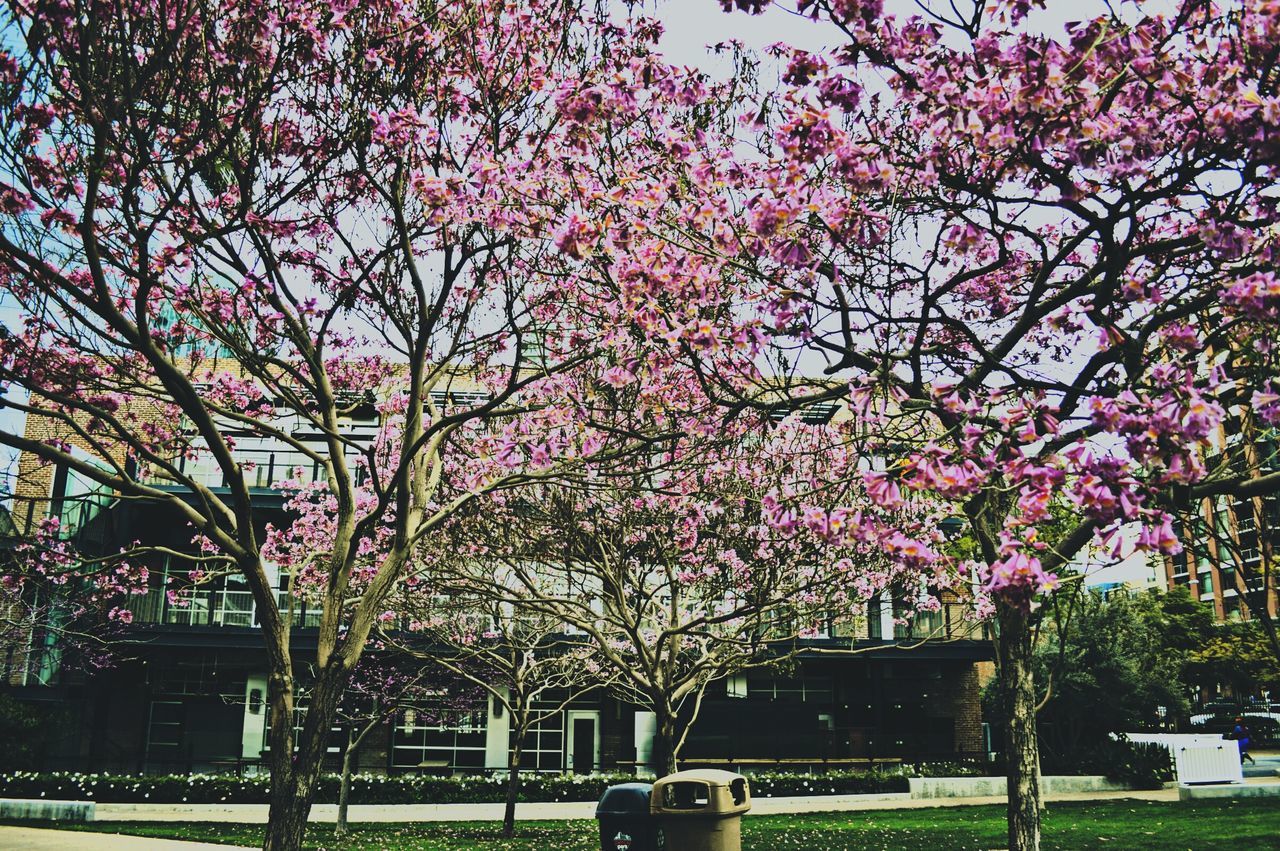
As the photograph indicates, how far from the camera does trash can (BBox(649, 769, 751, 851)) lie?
29.3ft

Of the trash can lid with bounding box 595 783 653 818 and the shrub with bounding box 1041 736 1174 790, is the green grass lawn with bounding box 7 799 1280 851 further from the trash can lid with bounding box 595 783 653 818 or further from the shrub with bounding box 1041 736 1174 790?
the shrub with bounding box 1041 736 1174 790

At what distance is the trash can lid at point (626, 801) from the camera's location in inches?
413

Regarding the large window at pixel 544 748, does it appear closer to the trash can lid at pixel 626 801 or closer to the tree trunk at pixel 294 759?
the trash can lid at pixel 626 801

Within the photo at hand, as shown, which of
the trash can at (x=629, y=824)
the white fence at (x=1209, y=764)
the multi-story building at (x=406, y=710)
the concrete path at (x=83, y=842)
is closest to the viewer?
the trash can at (x=629, y=824)

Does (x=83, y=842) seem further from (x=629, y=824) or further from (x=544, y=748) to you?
(x=544, y=748)

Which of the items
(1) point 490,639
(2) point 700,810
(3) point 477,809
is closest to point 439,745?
(3) point 477,809

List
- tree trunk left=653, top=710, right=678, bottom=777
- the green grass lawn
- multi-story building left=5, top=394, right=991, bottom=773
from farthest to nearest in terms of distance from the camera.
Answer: multi-story building left=5, top=394, right=991, bottom=773 < the green grass lawn < tree trunk left=653, top=710, right=678, bottom=777

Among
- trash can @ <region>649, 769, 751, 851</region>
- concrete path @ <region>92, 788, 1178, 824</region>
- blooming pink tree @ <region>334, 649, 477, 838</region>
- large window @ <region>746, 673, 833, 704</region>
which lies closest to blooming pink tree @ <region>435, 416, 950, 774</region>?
trash can @ <region>649, 769, 751, 851</region>

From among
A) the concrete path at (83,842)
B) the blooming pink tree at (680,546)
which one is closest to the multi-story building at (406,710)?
the concrete path at (83,842)

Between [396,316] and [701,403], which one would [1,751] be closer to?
[396,316]

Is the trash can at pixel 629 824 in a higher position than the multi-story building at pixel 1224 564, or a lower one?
lower

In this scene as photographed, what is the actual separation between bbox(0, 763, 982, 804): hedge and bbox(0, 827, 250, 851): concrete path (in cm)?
610

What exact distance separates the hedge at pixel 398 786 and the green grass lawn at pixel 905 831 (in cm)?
383

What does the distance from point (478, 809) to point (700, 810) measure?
14.3 m
